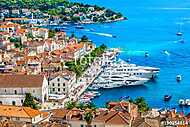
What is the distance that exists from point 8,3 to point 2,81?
147 ft

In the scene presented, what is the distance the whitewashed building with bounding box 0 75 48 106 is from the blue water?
104 inches

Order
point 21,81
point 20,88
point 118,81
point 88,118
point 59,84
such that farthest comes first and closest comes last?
point 118,81 → point 59,84 → point 21,81 → point 20,88 → point 88,118

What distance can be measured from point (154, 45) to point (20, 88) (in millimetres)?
20043

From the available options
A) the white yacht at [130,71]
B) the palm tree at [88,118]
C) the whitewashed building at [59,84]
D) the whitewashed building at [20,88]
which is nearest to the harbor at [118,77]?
the white yacht at [130,71]

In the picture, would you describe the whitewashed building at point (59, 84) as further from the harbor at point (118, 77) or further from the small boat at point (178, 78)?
the small boat at point (178, 78)

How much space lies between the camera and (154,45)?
136 feet

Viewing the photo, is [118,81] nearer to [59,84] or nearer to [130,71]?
[130,71]

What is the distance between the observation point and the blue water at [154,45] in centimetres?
2648

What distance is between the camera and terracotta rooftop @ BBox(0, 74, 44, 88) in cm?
2261

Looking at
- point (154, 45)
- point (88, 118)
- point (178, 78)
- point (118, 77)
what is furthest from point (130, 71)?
point (88, 118)

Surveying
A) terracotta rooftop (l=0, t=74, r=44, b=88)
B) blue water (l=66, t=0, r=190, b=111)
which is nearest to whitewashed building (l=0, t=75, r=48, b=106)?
terracotta rooftop (l=0, t=74, r=44, b=88)

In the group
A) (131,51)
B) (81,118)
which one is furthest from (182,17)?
(81,118)

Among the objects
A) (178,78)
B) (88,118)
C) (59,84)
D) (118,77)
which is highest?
(88,118)

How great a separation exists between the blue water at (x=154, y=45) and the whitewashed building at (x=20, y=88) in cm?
265
